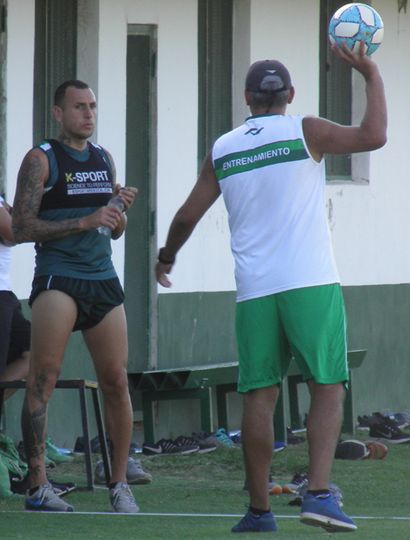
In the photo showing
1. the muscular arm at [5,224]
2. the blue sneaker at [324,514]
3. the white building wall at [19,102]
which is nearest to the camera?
the blue sneaker at [324,514]

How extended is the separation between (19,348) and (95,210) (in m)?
1.86

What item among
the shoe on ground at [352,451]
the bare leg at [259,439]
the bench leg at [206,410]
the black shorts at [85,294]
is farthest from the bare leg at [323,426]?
the bench leg at [206,410]

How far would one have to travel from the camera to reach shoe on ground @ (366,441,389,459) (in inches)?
473

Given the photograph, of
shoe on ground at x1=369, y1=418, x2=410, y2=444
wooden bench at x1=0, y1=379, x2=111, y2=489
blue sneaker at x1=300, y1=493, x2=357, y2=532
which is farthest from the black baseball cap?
shoe on ground at x1=369, y1=418, x2=410, y2=444

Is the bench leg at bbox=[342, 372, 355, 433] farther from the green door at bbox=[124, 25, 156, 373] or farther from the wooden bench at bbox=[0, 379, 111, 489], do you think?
the wooden bench at bbox=[0, 379, 111, 489]

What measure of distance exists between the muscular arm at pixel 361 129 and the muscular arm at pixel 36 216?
133cm

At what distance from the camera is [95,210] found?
847cm

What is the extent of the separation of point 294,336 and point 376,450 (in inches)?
192

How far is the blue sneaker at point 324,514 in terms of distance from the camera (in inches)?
281

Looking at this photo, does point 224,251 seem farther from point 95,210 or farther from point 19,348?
point 95,210

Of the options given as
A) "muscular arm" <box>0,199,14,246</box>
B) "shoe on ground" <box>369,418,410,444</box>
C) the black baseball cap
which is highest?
the black baseball cap

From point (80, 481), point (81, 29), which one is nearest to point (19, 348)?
point (80, 481)

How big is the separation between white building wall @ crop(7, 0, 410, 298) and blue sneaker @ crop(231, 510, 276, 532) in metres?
4.42

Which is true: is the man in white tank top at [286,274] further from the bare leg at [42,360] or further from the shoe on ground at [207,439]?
the shoe on ground at [207,439]
